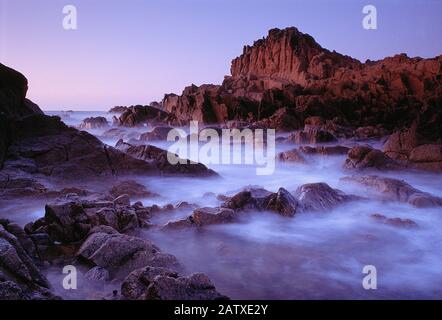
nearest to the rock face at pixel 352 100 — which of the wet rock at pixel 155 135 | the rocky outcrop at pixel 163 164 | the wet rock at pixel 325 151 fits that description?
the wet rock at pixel 155 135

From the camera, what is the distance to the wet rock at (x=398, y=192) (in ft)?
23.4

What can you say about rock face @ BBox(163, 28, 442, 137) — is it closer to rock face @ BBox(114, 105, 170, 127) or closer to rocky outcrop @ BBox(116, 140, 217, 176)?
rock face @ BBox(114, 105, 170, 127)

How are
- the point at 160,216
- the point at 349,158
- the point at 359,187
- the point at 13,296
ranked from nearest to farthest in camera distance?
the point at 13,296 → the point at 160,216 → the point at 359,187 → the point at 349,158

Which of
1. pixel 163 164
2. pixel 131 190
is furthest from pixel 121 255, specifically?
pixel 163 164

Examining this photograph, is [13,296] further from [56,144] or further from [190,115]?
[190,115]

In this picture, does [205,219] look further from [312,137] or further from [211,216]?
[312,137]

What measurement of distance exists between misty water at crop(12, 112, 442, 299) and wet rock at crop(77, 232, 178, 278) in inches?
10.9

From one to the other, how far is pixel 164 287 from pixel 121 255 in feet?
3.66

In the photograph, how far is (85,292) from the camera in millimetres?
3660

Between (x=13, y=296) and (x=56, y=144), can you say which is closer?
(x=13, y=296)
